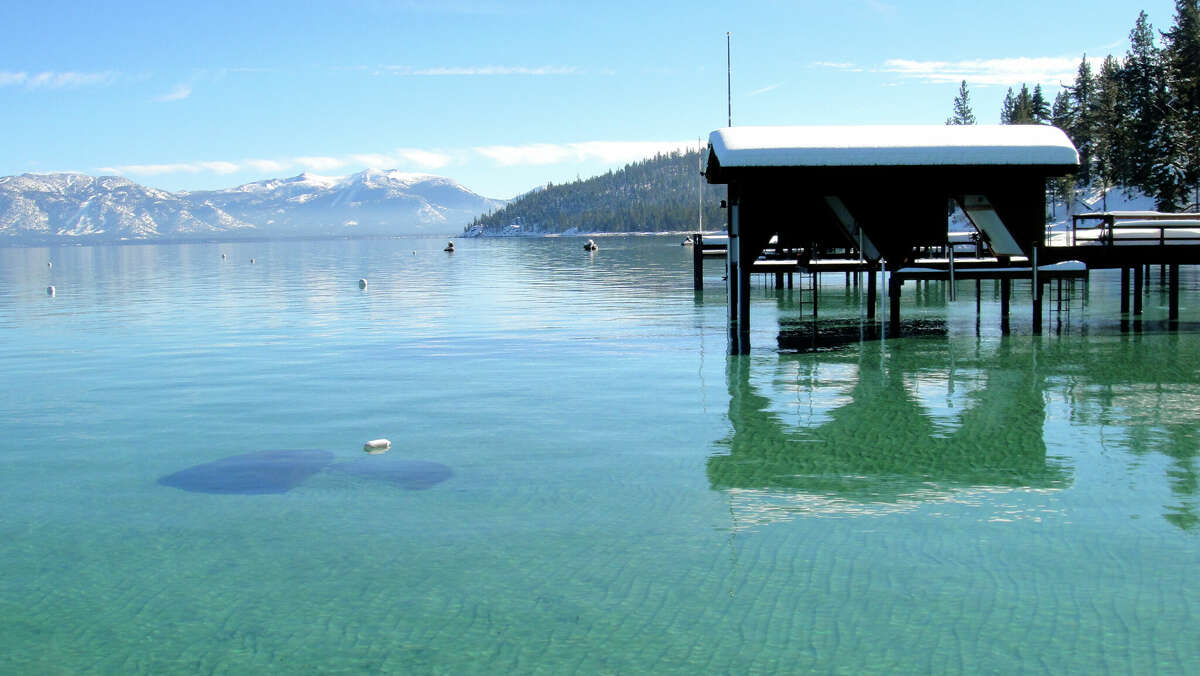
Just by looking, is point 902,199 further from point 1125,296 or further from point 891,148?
point 1125,296

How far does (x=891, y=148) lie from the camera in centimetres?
2133

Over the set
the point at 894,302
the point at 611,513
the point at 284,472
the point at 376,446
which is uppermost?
the point at 894,302

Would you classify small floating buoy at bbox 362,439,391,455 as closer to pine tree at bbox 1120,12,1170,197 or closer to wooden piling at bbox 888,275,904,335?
wooden piling at bbox 888,275,904,335

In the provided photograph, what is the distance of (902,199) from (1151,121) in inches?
2298

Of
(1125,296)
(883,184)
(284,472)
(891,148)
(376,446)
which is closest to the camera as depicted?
(284,472)

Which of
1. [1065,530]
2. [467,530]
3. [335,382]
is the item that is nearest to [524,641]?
[467,530]

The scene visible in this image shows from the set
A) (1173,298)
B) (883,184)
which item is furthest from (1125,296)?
(883,184)

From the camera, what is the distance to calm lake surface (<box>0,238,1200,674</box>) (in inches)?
284

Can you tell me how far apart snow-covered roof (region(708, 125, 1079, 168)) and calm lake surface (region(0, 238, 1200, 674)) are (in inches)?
162

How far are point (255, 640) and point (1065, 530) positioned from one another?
7083mm

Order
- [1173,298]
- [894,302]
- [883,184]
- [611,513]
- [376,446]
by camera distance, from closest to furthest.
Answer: [611,513], [376,446], [883,184], [894,302], [1173,298]

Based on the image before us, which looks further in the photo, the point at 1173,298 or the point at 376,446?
the point at 1173,298

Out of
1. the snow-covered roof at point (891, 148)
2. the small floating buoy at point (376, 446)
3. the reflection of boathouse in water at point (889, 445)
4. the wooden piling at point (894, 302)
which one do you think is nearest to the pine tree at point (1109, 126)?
the wooden piling at point (894, 302)

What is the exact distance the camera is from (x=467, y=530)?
9.70 m
